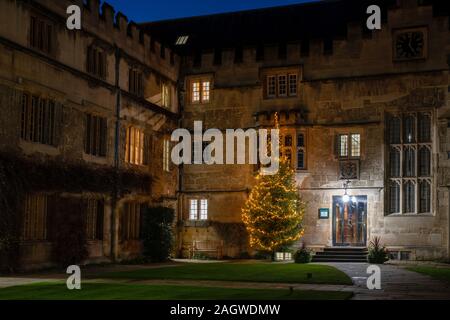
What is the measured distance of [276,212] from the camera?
27.4 meters

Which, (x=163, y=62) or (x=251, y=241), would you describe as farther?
(x=163, y=62)

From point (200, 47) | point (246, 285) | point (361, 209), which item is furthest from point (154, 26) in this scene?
point (246, 285)

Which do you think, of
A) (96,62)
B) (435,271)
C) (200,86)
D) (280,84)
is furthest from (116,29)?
(435,271)

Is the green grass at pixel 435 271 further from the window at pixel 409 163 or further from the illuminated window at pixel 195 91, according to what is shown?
the illuminated window at pixel 195 91

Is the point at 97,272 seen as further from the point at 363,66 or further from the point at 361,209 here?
the point at 363,66

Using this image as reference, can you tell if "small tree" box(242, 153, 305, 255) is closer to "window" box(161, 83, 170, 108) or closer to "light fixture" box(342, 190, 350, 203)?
"light fixture" box(342, 190, 350, 203)

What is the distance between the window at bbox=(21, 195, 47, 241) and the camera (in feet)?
69.8

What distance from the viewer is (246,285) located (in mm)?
17109

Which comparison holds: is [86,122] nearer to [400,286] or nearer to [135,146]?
[135,146]

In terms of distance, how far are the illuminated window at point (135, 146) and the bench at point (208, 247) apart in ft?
16.4

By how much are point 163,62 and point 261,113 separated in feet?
16.7

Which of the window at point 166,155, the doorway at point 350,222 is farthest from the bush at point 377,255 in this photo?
the window at point 166,155

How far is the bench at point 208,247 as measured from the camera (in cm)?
3045

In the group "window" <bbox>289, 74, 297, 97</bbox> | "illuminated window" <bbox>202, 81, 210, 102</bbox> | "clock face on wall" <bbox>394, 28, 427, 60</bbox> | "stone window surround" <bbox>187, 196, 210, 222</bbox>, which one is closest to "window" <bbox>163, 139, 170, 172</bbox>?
→ "stone window surround" <bbox>187, 196, 210, 222</bbox>
